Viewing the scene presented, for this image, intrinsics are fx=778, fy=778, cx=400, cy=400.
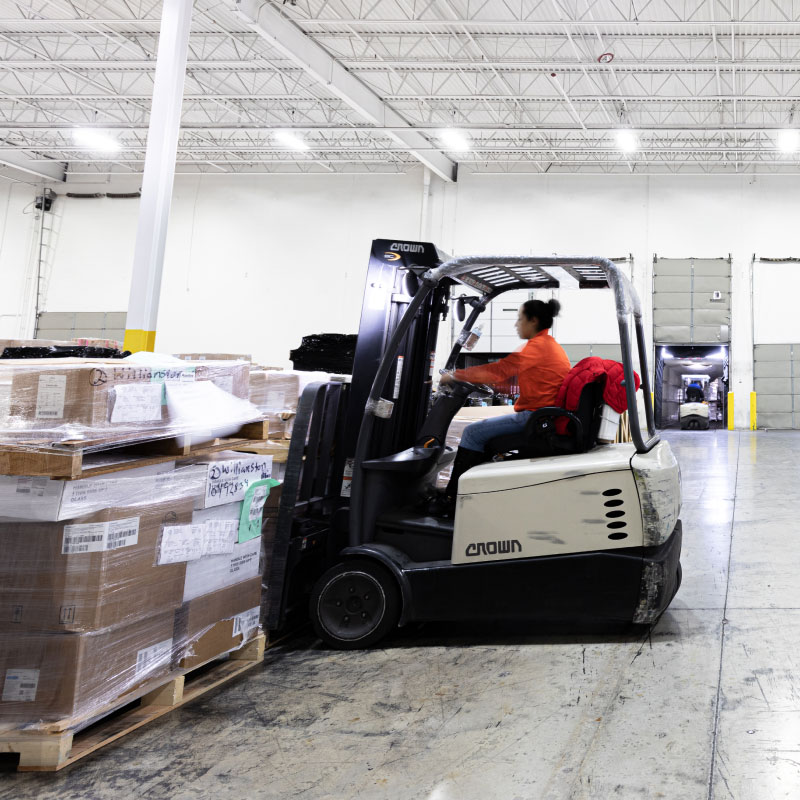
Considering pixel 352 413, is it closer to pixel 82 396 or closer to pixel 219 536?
pixel 219 536

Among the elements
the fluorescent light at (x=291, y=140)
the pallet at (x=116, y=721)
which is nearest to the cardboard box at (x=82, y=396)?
the pallet at (x=116, y=721)

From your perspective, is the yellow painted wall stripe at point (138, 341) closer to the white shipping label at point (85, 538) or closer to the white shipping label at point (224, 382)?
the white shipping label at point (224, 382)

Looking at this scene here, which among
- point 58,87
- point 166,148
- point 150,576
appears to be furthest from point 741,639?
point 58,87

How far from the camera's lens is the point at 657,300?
63.7 ft

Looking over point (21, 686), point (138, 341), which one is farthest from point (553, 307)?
point (138, 341)

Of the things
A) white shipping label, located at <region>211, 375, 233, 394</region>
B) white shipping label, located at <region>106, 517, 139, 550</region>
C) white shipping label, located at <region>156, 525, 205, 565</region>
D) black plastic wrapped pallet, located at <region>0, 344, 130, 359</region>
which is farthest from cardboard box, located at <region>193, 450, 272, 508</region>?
black plastic wrapped pallet, located at <region>0, 344, 130, 359</region>

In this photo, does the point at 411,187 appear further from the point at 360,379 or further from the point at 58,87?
the point at 360,379

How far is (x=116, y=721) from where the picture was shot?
8.94 ft

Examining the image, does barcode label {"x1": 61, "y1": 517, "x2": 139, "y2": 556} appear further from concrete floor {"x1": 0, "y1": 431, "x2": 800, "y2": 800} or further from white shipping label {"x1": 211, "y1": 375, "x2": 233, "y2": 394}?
white shipping label {"x1": 211, "y1": 375, "x2": 233, "y2": 394}

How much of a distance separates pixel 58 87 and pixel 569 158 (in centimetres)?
1205

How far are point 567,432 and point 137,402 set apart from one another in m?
2.04

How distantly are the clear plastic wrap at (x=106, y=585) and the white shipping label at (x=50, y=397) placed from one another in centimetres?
24

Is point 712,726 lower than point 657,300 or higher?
lower

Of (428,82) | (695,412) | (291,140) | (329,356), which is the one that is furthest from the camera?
(695,412)
